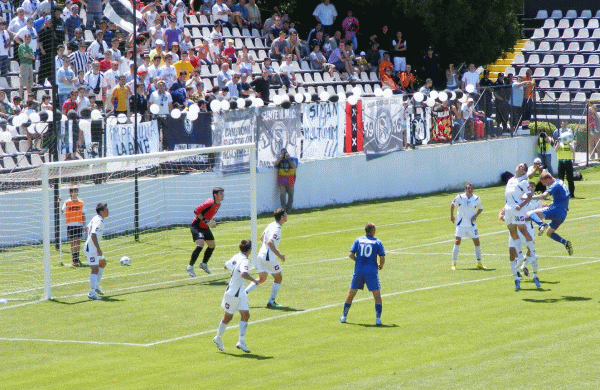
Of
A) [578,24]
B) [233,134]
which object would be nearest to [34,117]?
[233,134]

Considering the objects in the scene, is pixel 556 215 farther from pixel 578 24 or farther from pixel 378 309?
pixel 578 24

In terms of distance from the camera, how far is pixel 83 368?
1633 cm

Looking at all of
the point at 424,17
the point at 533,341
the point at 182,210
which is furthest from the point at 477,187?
the point at 533,341

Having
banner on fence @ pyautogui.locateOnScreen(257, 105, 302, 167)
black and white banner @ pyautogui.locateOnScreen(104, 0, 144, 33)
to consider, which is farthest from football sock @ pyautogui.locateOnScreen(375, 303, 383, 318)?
banner on fence @ pyautogui.locateOnScreen(257, 105, 302, 167)

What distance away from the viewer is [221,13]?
4019 cm

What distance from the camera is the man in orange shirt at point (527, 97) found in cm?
4275

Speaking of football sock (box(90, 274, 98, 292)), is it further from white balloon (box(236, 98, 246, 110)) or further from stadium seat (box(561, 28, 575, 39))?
stadium seat (box(561, 28, 575, 39))

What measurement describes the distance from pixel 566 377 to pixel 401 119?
955 inches

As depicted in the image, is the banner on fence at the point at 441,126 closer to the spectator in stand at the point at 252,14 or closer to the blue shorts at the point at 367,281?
the spectator in stand at the point at 252,14

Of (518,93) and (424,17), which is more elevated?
(424,17)

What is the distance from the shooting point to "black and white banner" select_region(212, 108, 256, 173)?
106 feet

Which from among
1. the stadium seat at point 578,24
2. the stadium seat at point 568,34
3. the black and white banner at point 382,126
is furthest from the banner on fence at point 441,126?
the stadium seat at point 578,24

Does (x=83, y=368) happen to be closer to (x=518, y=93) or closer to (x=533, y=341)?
(x=533, y=341)

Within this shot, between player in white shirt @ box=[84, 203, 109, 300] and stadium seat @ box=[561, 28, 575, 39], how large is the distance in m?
38.0
